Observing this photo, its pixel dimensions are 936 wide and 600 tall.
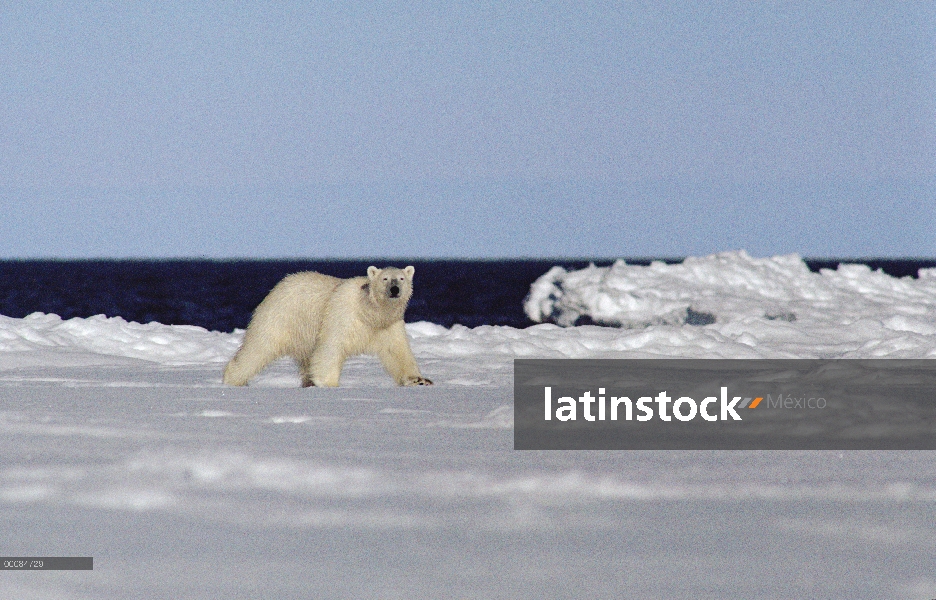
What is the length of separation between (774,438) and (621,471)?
100 cm

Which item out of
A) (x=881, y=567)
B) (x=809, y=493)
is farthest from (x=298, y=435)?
(x=881, y=567)

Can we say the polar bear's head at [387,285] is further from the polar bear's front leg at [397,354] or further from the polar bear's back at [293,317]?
the polar bear's back at [293,317]

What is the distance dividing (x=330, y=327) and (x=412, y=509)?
354 cm

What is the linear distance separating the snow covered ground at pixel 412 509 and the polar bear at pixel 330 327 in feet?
2.96

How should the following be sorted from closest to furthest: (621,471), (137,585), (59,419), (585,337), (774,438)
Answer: (137,585)
(621,471)
(774,438)
(59,419)
(585,337)

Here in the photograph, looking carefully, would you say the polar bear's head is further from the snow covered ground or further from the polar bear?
the snow covered ground

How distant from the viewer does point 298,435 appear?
4.08 m

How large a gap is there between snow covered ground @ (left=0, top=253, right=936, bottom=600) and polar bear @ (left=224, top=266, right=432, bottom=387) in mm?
903

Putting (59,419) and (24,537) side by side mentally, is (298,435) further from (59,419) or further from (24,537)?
(24,537)

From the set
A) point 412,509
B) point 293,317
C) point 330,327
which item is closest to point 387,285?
point 330,327

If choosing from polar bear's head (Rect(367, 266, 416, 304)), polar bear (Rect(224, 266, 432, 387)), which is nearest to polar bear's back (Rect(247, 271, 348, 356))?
polar bear (Rect(224, 266, 432, 387))

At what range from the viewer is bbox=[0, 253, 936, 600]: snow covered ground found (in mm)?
2432

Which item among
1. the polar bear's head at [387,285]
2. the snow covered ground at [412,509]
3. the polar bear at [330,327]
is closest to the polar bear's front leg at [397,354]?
the polar bear at [330,327]

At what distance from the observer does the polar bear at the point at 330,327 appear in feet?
20.6
